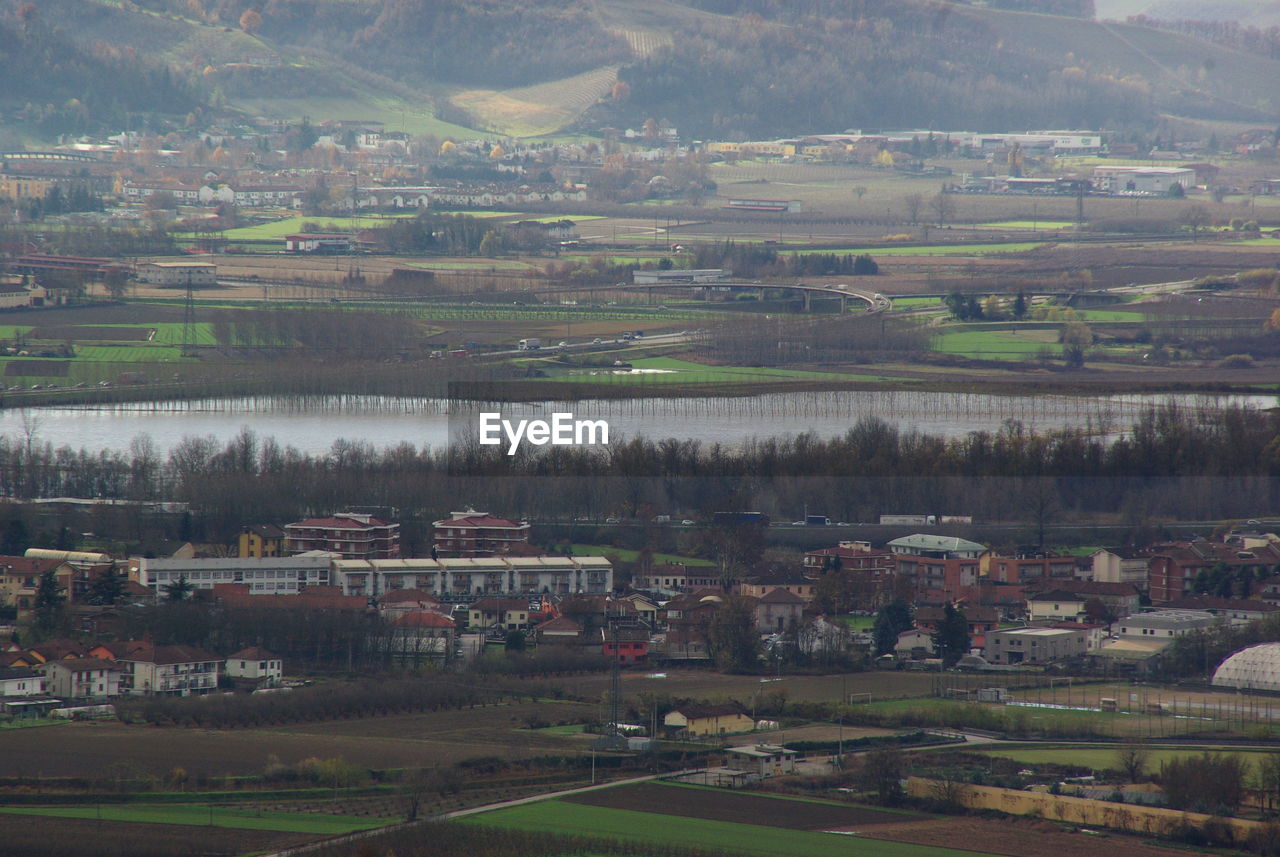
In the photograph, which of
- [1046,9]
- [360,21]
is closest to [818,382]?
[360,21]

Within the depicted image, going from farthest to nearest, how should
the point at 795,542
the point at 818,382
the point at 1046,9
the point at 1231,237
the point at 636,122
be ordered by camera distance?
the point at 1046,9
the point at 636,122
the point at 1231,237
the point at 818,382
the point at 795,542

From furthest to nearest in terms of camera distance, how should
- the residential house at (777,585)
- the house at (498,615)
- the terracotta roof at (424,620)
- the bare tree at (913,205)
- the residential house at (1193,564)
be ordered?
1. the bare tree at (913,205)
2. the residential house at (1193,564)
3. the residential house at (777,585)
4. the house at (498,615)
5. the terracotta roof at (424,620)

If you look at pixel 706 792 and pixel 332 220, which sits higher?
pixel 332 220

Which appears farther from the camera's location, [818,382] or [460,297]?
[460,297]

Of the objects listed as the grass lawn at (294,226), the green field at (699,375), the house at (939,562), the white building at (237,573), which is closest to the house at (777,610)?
the house at (939,562)

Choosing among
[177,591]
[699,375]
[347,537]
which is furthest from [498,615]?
[699,375]

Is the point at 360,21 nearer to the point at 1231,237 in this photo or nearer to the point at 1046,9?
the point at 1046,9

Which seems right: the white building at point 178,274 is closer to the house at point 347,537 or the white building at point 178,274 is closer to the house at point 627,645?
the house at point 347,537
